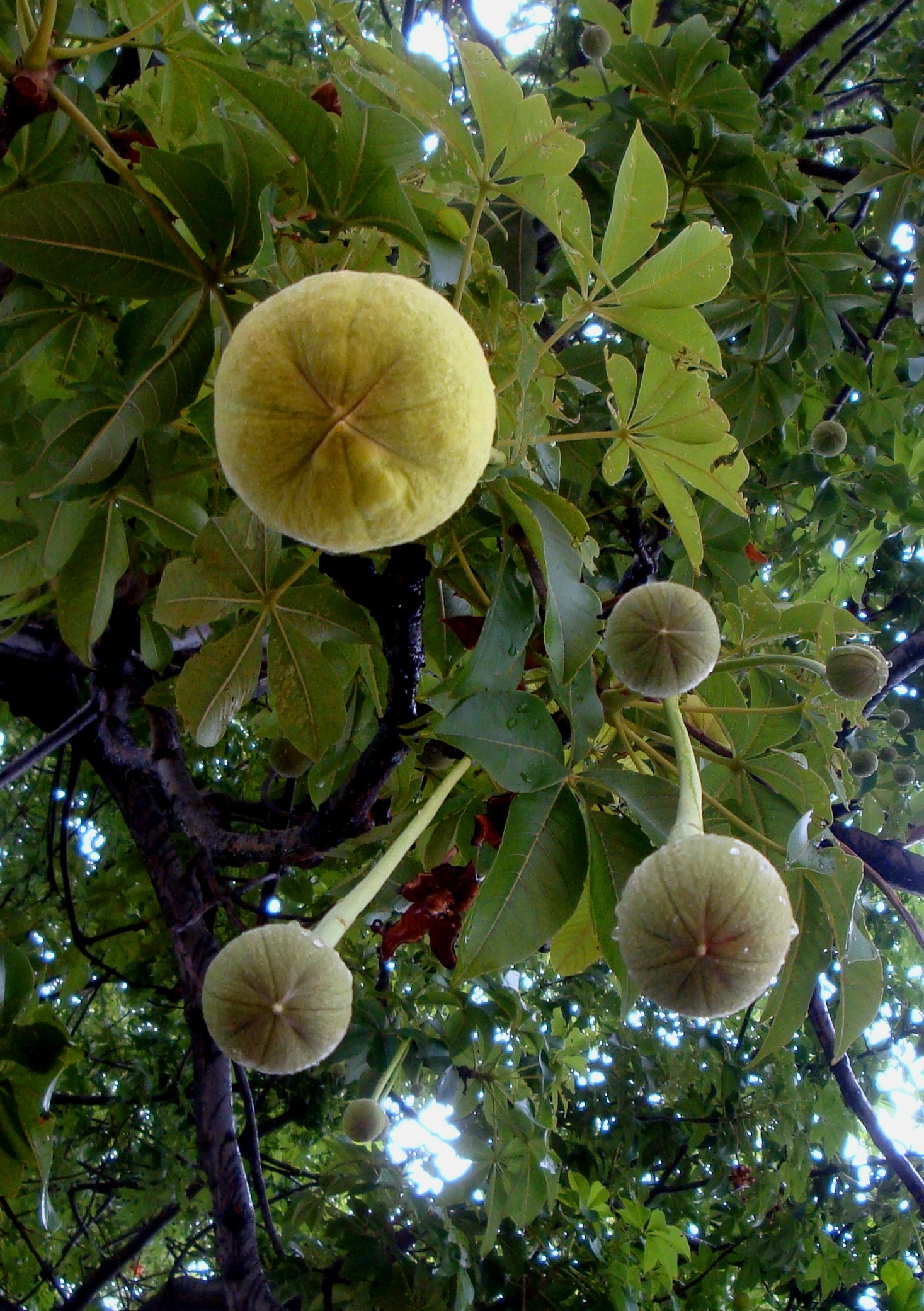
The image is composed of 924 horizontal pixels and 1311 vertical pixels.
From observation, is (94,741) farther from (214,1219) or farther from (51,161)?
(51,161)

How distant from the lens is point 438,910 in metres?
1.99

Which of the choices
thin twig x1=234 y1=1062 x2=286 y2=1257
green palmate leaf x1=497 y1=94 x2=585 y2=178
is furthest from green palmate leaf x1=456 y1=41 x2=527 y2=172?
thin twig x1=234 y1=1062 x2=286 y2=1257

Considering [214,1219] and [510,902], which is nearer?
[510,902]

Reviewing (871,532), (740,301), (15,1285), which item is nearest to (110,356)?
(740,301)

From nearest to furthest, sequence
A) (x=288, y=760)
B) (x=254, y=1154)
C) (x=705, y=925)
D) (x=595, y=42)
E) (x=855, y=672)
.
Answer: (x=705, y=925) → (x=855, y=672) → (x=288, y=760) → (x=595, y=42) → (x=254, y=1154)

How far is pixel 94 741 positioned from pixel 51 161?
95.2 inches

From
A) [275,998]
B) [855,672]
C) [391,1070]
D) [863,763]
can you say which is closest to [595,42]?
[855,672]

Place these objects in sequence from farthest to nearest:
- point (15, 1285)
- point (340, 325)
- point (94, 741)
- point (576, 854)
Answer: point (15, 1285) < point (94, 741) < point (576, 854) < point (340, 325)

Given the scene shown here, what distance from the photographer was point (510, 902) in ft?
4.96

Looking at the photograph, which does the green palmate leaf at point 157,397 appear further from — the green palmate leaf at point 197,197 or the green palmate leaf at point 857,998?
the green palmate leaf at point 857,998

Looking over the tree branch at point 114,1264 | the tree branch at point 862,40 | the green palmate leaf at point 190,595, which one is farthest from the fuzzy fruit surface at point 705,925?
the tree branch at point 862,40

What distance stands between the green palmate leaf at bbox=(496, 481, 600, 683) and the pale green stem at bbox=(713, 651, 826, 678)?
53 centimetres

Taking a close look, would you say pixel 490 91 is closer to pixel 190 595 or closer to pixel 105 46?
pixel 105 46

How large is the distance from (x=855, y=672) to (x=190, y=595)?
1.31 m
